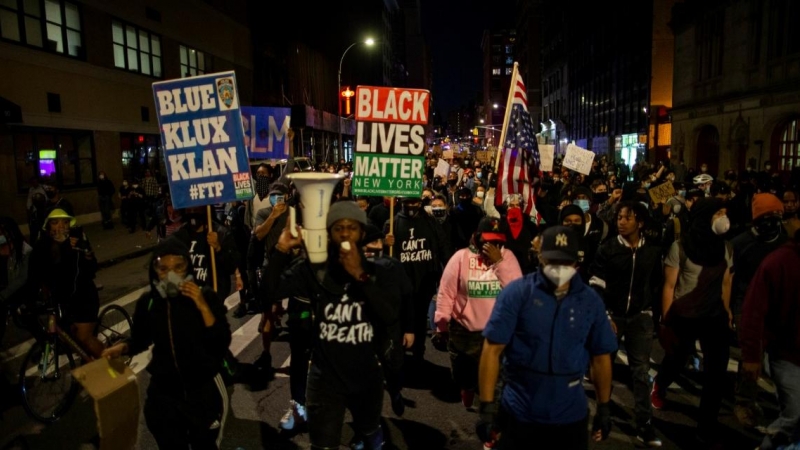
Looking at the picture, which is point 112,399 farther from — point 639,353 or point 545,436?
point 639,353

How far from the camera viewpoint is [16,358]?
7.01 meters

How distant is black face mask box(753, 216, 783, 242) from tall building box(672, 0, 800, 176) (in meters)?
16.2

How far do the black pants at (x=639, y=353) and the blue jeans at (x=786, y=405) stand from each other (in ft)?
3.31

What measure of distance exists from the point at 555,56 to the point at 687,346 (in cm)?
7662

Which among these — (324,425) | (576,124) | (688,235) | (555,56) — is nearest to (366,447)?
(324,425)

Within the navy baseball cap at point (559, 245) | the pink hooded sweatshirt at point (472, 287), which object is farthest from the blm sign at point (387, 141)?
the navy baseball cap at point (559, 245)

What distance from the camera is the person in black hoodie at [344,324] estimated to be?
3627mm

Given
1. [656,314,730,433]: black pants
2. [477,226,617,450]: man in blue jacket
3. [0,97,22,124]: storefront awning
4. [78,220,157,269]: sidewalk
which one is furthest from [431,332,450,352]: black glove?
[0,97,22,124]: storefront awning

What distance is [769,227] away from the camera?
5.33 metres

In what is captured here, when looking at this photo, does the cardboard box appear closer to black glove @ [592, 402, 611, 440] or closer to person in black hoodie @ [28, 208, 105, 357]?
person in black hoodie @ [28, 208, 105, 357]

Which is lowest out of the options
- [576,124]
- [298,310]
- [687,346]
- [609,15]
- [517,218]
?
[687,346]

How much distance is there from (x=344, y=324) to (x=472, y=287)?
1.62 m

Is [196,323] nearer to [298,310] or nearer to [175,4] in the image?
[298,310]

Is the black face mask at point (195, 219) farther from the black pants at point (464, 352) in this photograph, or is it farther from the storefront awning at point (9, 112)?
the storefront awning at point (9, 112)
